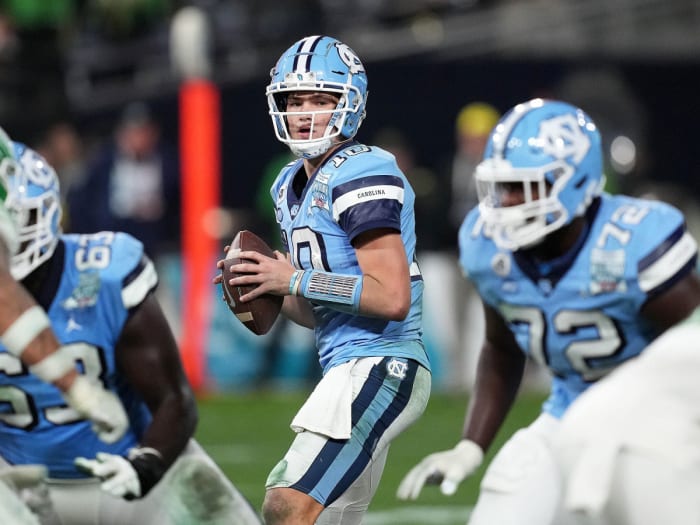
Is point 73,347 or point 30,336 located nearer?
point 30,336

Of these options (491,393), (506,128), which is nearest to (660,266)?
(506,128)

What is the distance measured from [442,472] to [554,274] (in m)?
0.59

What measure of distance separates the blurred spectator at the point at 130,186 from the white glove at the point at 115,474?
21.1ft

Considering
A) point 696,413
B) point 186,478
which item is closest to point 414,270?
point 186,478

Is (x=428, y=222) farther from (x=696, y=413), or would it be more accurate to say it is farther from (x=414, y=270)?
(x=696, y=413)

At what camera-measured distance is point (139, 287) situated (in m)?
4.12

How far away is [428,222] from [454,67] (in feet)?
5.60

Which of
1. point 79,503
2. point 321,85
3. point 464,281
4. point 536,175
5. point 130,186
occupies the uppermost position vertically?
point 321,85

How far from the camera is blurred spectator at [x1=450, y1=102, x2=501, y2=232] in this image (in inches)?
392

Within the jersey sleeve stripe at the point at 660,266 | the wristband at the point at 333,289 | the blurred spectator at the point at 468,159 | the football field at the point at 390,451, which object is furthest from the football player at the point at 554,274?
the blurred spectator at the point at 468,159

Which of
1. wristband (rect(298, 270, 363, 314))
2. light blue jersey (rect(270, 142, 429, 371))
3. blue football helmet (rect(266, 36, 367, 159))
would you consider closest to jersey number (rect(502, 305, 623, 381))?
light blue jersey (rect(270, 142, 429, 371))

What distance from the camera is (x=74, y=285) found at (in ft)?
13.4

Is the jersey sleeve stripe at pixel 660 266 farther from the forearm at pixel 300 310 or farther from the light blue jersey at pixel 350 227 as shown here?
the forearm at pixel 300 310

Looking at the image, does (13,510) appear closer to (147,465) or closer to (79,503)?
(147,465)
